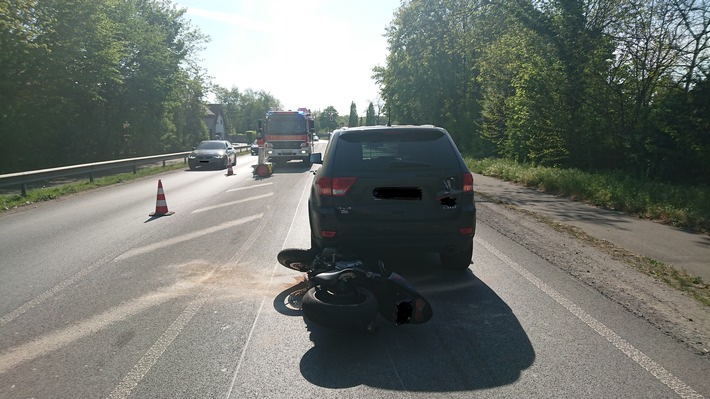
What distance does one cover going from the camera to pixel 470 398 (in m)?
3.10

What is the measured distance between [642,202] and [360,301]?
9.12 m

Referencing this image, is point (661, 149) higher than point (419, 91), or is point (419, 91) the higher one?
point (419, 91)

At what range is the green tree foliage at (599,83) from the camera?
1422 cm

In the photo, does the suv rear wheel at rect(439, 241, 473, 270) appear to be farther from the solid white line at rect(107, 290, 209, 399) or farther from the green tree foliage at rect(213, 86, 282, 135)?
the green tree foliage at rect(213, 86, 282, 135)

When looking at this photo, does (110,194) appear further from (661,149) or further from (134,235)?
(661,149)

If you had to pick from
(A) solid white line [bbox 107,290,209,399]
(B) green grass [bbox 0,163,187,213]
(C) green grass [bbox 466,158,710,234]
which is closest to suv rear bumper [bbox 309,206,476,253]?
(A) solid white line [bbox 107,290,209,399]

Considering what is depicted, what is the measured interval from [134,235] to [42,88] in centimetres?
2167

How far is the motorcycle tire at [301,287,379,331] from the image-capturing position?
391 centimetres

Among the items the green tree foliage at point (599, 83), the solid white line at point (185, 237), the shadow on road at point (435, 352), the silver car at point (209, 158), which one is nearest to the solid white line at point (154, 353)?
the shadow on road at point (435, 352)

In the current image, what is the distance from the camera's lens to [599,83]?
665 inches

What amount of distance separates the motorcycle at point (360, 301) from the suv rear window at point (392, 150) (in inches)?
53.2

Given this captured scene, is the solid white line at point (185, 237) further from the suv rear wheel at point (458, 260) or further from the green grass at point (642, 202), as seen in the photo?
the green grass at point (642, 202)

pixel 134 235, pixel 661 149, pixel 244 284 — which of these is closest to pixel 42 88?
pixel 134 235

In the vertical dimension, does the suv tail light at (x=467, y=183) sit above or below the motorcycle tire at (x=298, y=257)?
above
